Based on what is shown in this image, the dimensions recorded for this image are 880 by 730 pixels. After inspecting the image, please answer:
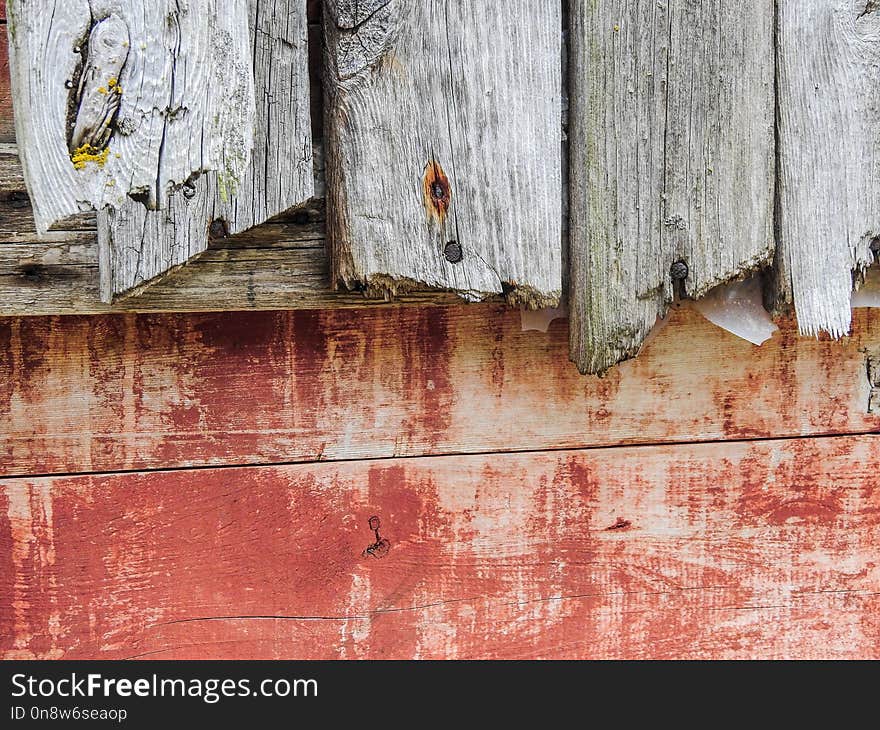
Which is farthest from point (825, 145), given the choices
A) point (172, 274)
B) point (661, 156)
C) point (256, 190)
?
point (172, 274)

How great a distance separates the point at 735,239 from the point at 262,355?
2.56ft

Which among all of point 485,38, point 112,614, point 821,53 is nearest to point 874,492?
point 821,53

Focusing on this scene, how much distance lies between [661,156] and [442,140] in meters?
0.32

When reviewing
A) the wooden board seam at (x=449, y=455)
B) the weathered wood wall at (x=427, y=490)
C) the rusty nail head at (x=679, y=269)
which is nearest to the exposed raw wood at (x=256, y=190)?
the weathered wood wall at (x=427, y=490)

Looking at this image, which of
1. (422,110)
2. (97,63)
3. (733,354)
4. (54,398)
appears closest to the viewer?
(97,63)

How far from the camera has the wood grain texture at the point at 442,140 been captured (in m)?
1.07

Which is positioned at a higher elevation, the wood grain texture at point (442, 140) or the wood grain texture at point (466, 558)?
the wood grain texture at point (442, 140)

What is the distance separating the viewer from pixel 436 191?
43.5 inches

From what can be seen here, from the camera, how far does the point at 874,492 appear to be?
5.12 feet

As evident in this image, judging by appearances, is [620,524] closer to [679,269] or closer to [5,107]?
[679,269]

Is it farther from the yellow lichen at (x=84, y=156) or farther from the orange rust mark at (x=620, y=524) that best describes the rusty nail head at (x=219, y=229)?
the orange rust mark at (x=620, y=524)

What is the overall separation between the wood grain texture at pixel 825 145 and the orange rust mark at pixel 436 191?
0.51 metres

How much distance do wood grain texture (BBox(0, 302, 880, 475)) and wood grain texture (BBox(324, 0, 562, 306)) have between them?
286 mm

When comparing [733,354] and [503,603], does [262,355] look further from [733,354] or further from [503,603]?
[733,354]
